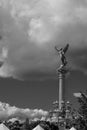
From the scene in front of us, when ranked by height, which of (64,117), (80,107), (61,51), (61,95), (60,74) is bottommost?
(80,107)

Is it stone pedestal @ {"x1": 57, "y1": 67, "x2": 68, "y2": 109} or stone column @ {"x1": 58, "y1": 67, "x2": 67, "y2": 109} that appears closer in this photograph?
stone column @ {"x1": 58, "y1": 67, "x2": 67, "y2": 109}

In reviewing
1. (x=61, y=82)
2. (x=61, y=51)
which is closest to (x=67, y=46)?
(x=61, y=51)

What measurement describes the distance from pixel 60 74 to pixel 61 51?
5429mm

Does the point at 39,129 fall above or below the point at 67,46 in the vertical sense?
below

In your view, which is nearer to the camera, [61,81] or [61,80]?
[61,81]

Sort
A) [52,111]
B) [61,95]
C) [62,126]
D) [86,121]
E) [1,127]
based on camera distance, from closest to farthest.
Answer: [1,127], [86,121], [62,126], [52,111], [61,95]

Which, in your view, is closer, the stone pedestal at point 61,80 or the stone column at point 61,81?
the stone column at point 61,81

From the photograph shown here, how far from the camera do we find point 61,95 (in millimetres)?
79750

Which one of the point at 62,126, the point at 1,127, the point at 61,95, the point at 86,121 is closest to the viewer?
the point at 1,127

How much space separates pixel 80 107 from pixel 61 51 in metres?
46.5

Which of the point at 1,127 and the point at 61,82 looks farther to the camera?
the point at 61,82

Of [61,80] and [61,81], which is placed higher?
[61,80]

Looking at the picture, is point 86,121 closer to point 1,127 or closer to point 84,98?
point 84,98

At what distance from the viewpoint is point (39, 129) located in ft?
117
